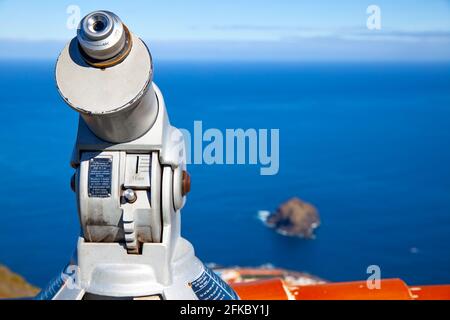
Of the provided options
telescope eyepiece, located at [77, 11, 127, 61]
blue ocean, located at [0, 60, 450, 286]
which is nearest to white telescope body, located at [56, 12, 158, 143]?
telescope eyepiece, located at [77, 11, 127, 61]

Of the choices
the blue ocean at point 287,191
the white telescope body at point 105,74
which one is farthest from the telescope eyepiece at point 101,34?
the blue ocean at point 287,191

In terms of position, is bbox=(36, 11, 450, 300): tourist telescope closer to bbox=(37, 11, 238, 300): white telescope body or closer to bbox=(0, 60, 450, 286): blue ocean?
bbox=(37, 11, 238, 300): white telescope body

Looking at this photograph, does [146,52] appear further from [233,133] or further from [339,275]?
[339,275]

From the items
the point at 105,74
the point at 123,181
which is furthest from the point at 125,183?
the point at 105,74

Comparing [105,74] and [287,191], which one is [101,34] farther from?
[287,191]

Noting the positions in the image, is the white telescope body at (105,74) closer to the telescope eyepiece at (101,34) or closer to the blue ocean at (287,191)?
the telescope eyepiece at (101,34)

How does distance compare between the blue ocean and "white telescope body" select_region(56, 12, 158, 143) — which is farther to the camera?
the blue ocean
